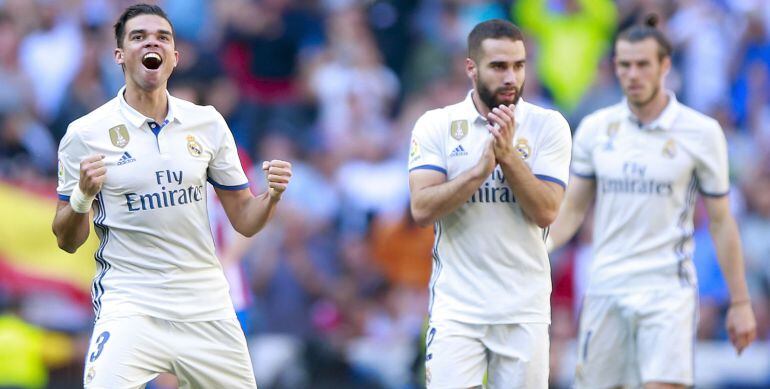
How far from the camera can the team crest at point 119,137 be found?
728cm

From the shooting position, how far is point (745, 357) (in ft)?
42.2

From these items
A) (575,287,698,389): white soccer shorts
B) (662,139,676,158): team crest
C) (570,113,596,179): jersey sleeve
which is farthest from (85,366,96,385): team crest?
(662,139,676,158): team crest

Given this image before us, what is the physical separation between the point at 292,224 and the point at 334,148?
110cm

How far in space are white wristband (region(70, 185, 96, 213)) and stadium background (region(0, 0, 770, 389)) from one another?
4746 millimetres

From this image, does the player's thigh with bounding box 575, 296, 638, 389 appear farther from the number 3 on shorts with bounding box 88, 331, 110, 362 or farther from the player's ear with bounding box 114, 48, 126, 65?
the player's ear with bounding box 114, 48, 126, 65

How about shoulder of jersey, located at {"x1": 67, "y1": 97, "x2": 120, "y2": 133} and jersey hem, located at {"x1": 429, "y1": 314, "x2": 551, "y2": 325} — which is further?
jersey hem, located at {"x1": 429, "y1": 314, "x2": 551, "y2": 325}

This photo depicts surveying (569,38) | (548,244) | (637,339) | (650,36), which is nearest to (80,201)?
(548,244)

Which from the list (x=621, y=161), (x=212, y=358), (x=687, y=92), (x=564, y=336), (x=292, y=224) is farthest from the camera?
(x=687, y=92)

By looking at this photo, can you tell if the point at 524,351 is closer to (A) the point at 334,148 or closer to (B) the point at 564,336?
(B) the point at 564,336

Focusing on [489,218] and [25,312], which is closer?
[489,218]

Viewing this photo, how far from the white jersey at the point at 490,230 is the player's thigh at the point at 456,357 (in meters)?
0.07

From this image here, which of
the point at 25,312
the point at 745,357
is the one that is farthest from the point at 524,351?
the point at 25,312

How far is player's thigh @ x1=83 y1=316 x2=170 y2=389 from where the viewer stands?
705cm

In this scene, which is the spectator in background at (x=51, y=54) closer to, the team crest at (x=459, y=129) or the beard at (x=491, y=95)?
the team crest at (x=459, y=129)
